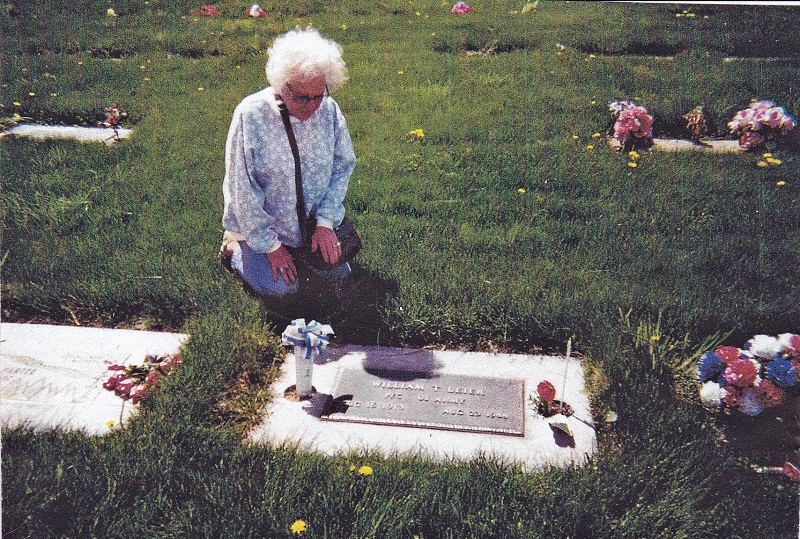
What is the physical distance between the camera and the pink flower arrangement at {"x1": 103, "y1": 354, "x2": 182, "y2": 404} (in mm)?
2838

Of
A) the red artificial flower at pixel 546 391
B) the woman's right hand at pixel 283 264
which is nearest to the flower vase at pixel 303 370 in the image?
the woman's right hand at pixel 283 264

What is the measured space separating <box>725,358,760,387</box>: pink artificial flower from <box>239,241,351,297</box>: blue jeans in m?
2.03

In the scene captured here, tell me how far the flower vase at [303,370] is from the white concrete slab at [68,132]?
3363 mm

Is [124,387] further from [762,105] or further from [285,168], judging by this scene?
[762,105]

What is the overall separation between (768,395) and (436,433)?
1.44 m

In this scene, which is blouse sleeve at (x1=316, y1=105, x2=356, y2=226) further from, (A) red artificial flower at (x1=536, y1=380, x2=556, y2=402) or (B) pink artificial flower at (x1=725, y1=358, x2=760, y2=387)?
(B) pink artificial flower at (x1=725, y1=358, x2=760, y2=387)

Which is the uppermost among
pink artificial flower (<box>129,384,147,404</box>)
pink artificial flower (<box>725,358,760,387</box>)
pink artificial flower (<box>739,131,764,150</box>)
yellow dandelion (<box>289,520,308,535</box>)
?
pink artificial flower (<box>739,131,764,150</box>)

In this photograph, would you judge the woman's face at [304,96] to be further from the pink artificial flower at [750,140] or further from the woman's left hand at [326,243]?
the pink artificial flower at [750,140]

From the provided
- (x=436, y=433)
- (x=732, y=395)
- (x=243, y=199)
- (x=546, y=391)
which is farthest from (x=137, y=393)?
(x=732, y=395)

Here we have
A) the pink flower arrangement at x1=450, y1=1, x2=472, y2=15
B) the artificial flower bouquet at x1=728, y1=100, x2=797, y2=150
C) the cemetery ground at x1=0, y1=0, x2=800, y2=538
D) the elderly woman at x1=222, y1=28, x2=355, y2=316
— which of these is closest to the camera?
the cemetery ground at x1=0, y1=0, x2=800, y2=538

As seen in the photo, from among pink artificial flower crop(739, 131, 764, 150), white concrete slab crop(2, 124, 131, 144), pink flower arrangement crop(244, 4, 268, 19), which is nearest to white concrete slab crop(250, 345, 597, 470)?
pink artificial flower crop(739, 131, 764, 150)

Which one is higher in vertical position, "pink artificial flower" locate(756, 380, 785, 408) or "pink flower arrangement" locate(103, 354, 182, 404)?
"pink artificial flower" locate(756, 380, 785, 408)

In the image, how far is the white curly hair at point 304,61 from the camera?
9.00 feet

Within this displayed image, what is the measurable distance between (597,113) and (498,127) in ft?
2.94
